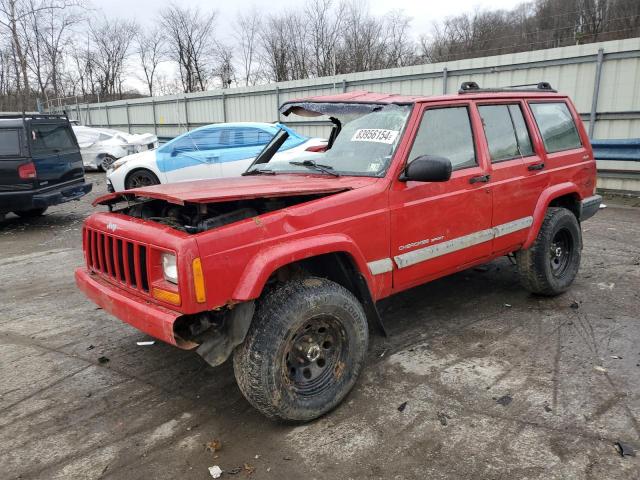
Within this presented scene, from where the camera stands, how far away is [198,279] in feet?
8.62

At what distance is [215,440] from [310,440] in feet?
1.81

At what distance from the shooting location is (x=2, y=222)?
9.73 meters

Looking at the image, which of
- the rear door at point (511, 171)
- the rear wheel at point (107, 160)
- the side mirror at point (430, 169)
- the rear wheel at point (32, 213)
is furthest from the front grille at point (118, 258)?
the rear wheel at point (107, 160)

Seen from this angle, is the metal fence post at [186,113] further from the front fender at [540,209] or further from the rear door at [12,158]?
the front fender at [540,209]

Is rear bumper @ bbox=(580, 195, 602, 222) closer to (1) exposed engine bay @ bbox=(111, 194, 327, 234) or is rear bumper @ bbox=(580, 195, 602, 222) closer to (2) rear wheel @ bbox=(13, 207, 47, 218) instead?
Answer: (1) exposed engine bay @ bbox=(111, 194, 327, 234)

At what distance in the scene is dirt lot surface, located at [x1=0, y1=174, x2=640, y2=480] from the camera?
272cm

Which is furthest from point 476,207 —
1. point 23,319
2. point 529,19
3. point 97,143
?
point 529,19

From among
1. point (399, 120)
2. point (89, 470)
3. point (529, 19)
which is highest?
point (529, 19)

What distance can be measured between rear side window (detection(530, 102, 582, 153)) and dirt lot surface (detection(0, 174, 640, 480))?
1.51 metres

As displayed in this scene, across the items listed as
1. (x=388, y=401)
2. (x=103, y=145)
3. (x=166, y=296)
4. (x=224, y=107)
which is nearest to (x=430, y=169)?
(x=388, y=401)

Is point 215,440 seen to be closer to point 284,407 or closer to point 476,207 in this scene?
point 284,407

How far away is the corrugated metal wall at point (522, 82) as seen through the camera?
33.4 ft

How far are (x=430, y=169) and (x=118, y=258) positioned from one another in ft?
6.72

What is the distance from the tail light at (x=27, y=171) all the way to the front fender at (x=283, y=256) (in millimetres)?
7380
